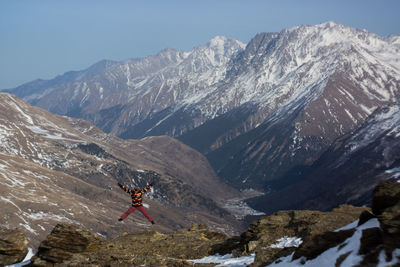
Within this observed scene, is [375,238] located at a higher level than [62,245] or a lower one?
higher

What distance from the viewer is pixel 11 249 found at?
1892 inches

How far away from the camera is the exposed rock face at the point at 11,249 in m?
47.8

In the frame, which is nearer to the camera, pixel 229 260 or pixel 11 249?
pixel 229 260

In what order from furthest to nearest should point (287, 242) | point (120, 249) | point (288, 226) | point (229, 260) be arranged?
point (288, 226) → point (120, 249) → point (287, 242) → point (229, 260)

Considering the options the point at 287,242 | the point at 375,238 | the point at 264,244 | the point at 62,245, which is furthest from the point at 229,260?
the point at 375,238

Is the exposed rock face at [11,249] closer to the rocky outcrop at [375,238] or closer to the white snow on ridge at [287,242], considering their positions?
the white snow on ridge at [287,242]

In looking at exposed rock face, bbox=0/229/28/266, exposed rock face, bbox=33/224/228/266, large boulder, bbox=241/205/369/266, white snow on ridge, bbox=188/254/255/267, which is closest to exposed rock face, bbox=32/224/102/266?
exposed rock face, bbox=33/224/228/266

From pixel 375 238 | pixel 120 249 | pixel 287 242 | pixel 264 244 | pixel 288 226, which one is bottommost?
pixel 120 249

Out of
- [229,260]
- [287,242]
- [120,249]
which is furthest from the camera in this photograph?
[120,249]

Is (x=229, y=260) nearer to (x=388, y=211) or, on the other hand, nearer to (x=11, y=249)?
(x=388, y=211)

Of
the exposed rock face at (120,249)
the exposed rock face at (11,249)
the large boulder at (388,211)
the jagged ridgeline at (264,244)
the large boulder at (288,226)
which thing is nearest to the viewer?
the large boulder at (388,211)

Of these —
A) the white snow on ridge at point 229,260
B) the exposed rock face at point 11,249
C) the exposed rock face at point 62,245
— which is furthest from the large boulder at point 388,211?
the exposed rock face at point 11,249

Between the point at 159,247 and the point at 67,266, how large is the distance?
567 inches

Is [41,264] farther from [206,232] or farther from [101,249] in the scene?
[206,232]
